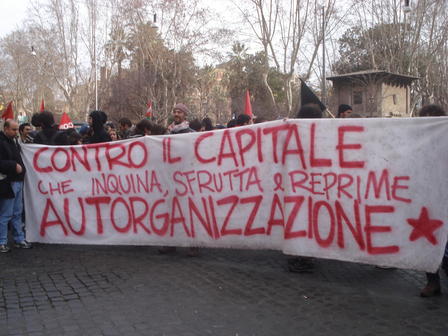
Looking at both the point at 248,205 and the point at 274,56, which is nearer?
the point at 248,205

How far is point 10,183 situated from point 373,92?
29607mm

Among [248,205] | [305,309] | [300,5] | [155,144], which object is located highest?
[300,5]

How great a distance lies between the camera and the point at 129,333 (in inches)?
131

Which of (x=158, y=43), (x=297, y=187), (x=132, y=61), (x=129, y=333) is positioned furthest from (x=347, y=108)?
(x=132, y=61)

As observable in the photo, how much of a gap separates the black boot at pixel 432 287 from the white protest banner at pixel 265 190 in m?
0.23

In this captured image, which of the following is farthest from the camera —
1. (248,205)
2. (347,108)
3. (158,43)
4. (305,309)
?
(158,43)

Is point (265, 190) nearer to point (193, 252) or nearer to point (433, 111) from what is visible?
point (193, 252)

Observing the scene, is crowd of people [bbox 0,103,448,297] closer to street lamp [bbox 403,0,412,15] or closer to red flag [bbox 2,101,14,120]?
red flag [bbox 2,101,14,120]

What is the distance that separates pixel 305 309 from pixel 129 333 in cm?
140

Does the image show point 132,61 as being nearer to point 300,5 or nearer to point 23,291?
point 300,5

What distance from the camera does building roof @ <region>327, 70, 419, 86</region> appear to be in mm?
29139

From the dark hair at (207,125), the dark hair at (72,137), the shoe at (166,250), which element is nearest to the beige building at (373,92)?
the dark hair at (207,125)

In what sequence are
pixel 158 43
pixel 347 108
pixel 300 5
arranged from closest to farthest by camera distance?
1. pixel 347 108
2. pixel 300 5
3. pixel 158 43

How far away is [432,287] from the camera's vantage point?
401 centimetres
